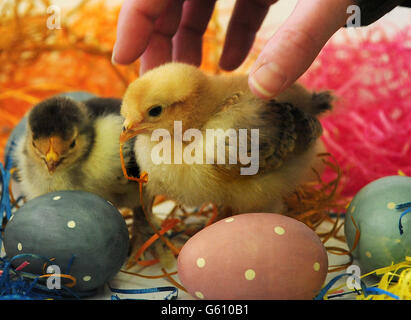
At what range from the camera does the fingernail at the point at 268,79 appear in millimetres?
789

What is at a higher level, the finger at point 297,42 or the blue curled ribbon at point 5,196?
the finger at point 297,42

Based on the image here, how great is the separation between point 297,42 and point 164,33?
2.27 feet

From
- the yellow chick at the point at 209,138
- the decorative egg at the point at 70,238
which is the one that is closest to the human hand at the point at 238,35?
the yellow chick at the point at 209,138

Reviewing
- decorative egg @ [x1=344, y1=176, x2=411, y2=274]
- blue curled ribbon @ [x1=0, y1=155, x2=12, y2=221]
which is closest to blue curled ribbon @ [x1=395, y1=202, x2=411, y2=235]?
decorative egg @ [x1=344, y1=176, x2=411, y2=274]

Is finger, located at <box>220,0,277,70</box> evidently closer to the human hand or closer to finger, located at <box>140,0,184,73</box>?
the human hand

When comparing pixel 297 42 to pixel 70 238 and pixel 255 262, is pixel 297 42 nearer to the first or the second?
pixel 255 262

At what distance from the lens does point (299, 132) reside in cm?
103

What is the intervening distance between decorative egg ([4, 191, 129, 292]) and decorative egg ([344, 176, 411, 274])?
456 millimetres

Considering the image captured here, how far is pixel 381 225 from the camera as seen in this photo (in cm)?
89

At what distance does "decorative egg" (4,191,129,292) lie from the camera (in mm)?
839

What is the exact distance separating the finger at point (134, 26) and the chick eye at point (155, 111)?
1.07 ft

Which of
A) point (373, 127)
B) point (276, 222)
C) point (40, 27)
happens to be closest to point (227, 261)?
point (276, 222)

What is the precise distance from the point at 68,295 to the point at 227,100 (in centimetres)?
48

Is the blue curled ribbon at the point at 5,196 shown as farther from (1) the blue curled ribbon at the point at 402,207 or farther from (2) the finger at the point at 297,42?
(1) the blue curled ribbon at the point at 402,207
